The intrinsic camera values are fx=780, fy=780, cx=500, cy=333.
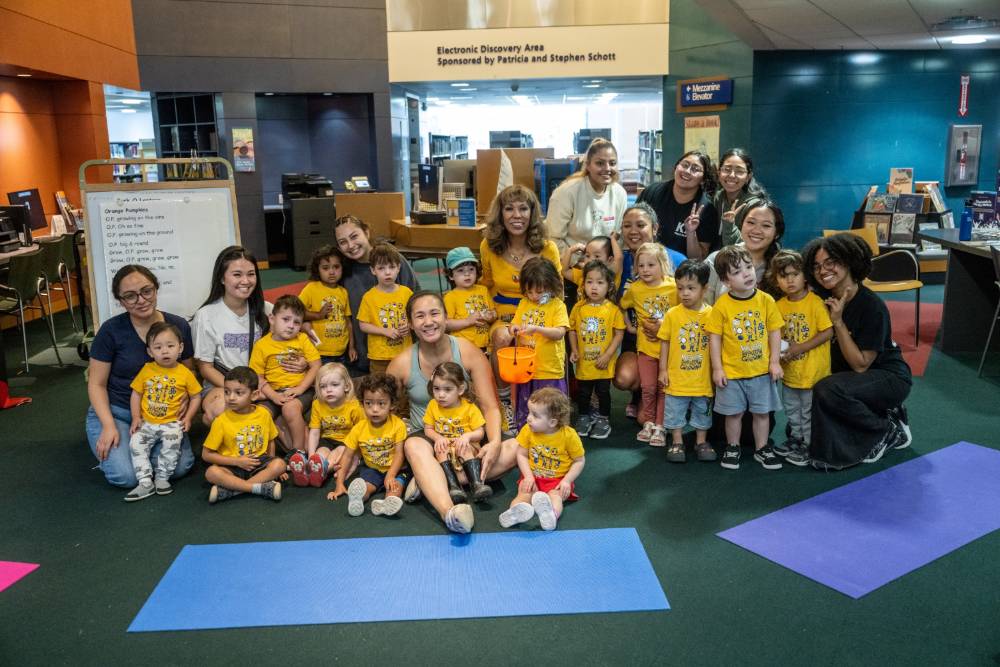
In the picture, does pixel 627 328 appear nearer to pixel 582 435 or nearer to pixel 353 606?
pixel 582 435

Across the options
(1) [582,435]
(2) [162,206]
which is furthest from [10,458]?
(1) [582,435]

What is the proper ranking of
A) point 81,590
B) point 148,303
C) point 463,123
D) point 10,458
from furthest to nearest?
point 463,123
point 10,458
point 148,303
point 81,590

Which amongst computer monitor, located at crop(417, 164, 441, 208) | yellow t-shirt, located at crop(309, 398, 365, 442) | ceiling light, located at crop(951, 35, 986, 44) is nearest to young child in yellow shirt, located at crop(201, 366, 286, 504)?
yellow t-shirt, located at crop(309, 398, 365, 442)

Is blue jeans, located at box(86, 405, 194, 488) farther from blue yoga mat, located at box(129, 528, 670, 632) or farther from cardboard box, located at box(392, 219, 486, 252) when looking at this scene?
cardboard box, located at box(392, 219, 486, 252)

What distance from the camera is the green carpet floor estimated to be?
2.59 metres

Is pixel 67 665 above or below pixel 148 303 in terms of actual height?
below

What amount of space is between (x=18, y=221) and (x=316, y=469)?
17.5 ft

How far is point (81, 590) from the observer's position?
3066 millimetres

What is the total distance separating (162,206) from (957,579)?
447 centimetres

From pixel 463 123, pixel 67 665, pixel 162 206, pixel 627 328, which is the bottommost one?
pixel 67 665

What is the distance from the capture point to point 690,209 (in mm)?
4961

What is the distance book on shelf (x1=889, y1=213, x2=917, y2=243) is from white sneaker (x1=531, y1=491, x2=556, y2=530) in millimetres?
6278

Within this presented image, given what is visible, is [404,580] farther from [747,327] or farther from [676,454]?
[747,327]

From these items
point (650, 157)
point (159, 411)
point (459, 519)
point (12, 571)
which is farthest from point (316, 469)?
point (650, 157)
